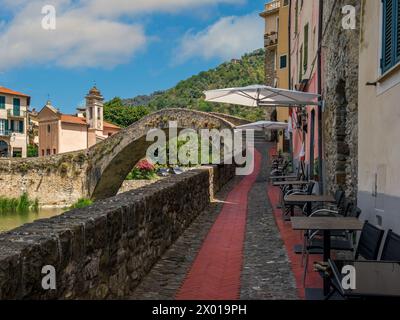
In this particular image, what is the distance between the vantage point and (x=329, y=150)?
8695 mm

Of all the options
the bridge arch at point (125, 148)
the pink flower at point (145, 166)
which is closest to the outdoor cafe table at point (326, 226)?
the bridge arch at point (125, 148)

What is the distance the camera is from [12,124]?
53.6m

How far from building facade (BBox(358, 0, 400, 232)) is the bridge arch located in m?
18.8

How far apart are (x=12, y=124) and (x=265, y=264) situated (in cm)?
5309

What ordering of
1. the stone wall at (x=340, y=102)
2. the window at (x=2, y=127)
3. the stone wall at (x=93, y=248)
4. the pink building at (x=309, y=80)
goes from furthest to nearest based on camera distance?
the window at (x=2, y=127), the pink building at (x=309, y=80), the stone wall at (x=340, y=102), the stone wall at (x=93, y=248)

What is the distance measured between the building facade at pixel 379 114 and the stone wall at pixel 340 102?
0.67 meters

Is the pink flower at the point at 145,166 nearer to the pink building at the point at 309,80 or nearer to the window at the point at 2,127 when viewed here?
the pink building at the point at 309,80

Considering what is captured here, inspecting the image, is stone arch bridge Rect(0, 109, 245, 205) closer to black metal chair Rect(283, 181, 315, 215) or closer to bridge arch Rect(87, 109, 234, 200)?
bridge arch Rect(87, 109, 234, 200)

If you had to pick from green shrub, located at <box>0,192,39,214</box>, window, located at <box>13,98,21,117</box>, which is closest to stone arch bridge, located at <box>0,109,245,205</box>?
green shrub, located at <box>0,192,39,214</box>

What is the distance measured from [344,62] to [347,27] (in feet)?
2.04

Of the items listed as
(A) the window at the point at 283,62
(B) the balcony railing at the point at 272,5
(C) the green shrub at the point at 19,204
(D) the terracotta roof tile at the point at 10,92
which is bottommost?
(C) the green shrub at the point at 19,204

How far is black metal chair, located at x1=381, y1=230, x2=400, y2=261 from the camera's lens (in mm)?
3230

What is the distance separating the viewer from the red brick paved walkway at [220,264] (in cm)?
461

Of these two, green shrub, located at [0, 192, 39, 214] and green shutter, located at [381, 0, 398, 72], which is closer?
green shutter, located at [381, 0, 398, 72]
